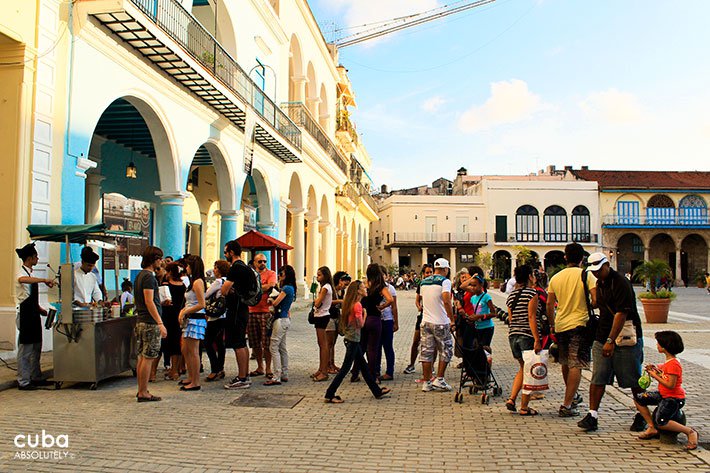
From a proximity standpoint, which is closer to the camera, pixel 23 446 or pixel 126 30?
pixel 23 446

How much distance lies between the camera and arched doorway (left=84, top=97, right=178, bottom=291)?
12.7 meters

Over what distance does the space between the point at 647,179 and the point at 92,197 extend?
53.5 meters

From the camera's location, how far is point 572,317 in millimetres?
6133

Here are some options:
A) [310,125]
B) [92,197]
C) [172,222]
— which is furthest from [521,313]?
[310,125]

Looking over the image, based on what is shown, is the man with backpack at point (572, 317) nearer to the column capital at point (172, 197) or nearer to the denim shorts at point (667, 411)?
the denim shorts at point (667, 411)

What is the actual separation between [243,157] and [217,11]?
3679 millimetres

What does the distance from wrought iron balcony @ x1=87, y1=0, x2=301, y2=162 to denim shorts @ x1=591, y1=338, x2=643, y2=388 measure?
8.15 m

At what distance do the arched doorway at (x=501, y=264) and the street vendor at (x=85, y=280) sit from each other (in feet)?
146

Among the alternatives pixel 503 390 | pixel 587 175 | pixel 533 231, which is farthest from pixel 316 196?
pixel 587 175

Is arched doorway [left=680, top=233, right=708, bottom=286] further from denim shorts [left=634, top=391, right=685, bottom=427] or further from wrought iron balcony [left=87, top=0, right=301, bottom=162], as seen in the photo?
denim shorts [left=634, top=391, right=685, bottom=427]

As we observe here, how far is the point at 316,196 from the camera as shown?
2558 centimetres

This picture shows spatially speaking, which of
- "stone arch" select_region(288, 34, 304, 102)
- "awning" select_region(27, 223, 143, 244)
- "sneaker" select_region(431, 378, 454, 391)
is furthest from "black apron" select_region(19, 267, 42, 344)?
"stone arch" select_region(288, 34, 304, 102)

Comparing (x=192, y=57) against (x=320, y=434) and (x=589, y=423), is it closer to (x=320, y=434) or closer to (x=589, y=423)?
(x=320, y=434)

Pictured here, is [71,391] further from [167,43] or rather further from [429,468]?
[167,43]
